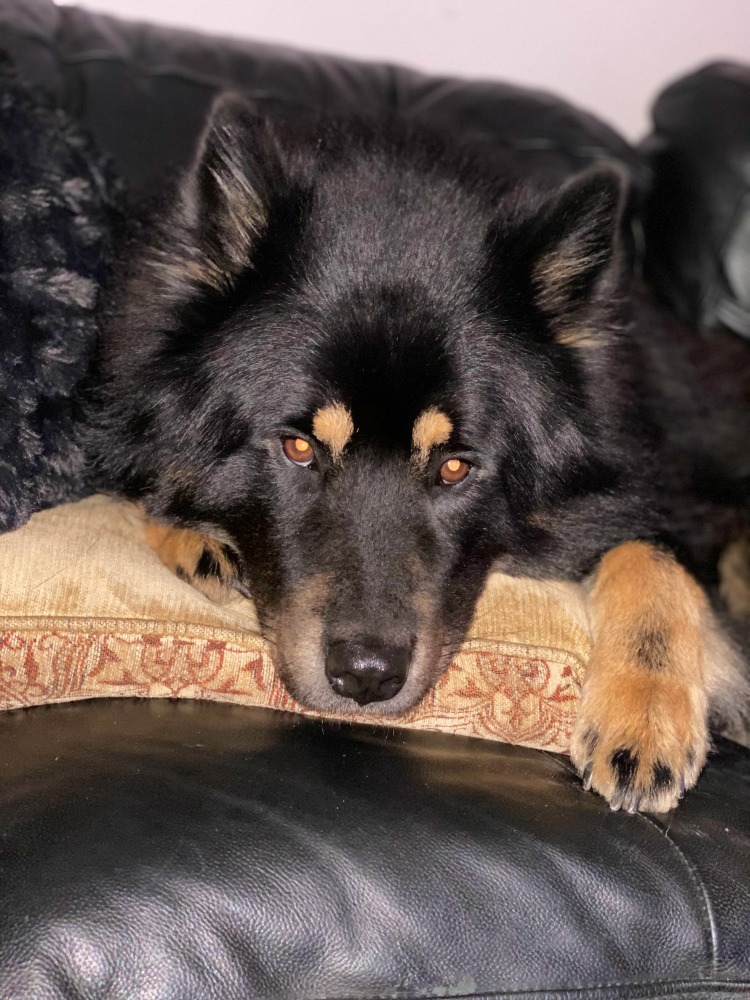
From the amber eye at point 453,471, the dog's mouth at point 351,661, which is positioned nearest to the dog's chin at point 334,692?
the dog's mouth at point 351,661

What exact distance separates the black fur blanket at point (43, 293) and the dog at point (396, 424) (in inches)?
4.8

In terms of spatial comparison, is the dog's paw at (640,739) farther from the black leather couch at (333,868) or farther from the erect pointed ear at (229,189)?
the erect pointed ear at (229,189)

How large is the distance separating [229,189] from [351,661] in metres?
1.19

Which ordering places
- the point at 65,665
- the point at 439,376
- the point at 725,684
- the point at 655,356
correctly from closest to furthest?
1. the point at 65,665
2. the point at 439,376
3. the point at 725,684
4. the point at 655,356

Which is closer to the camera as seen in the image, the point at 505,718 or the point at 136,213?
the point at 505,718

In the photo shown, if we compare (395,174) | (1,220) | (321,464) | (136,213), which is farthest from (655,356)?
(1,220)

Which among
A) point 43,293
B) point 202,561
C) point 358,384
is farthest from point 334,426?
point 43,293

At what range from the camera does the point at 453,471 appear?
2469 millimetres

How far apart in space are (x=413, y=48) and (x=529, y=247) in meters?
3.02

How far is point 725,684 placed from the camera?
8.14 ft

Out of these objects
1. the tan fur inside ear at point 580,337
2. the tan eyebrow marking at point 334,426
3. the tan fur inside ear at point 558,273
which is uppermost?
the tan fur inside ear at point 558,273

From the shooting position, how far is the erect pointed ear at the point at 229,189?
2.35 metres

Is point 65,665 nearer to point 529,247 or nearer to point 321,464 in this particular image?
point 321,464

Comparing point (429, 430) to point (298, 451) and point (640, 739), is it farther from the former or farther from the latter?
point (640, 739)
